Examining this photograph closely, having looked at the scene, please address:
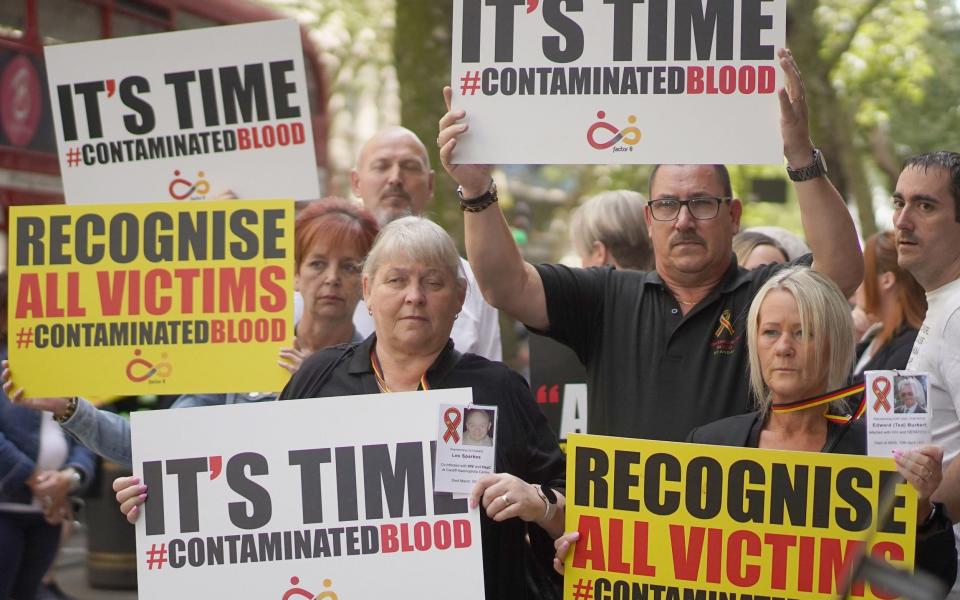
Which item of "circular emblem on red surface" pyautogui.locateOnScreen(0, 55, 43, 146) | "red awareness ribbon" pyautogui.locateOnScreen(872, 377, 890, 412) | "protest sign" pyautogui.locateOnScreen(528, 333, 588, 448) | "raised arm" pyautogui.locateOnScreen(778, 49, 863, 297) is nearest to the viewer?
"red awareness ribbon" pyautogui.locateOnScreen(872, 377, 890, 412)

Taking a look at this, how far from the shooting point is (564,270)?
450 centimetres

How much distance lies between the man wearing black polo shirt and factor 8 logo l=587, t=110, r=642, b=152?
12.5 inches

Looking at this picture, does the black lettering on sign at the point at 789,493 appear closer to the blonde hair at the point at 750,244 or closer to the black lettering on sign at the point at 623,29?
the black lettering on sign at the point at 623,29

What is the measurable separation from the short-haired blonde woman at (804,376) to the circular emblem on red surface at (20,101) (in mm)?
7899

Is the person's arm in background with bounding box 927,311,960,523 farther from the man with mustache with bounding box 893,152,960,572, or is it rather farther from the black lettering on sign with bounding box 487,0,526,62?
the black lettering on sign with bounding box 487,0,526,62

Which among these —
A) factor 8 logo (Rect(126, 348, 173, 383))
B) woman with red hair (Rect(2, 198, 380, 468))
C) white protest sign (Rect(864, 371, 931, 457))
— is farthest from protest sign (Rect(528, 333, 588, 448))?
white protest sign (Rect(864, 371, 931, 457))

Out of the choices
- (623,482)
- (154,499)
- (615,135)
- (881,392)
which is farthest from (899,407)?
(154,499)

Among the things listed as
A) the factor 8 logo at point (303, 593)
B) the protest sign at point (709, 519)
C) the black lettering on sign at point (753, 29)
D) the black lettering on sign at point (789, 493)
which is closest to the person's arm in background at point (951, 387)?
the protest sign at point (709, 519)

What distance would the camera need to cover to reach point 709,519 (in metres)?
3.71

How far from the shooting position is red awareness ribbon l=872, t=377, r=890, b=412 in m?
3.39

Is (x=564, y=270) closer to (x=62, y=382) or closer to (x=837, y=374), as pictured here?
(x=837, y=374)

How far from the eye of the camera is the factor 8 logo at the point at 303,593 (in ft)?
12.4

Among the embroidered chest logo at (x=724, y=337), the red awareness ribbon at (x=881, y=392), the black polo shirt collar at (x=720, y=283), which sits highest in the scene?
the black polo shirt collar at (x=720, y=283)

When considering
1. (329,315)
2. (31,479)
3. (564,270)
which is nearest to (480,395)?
(564,270)
